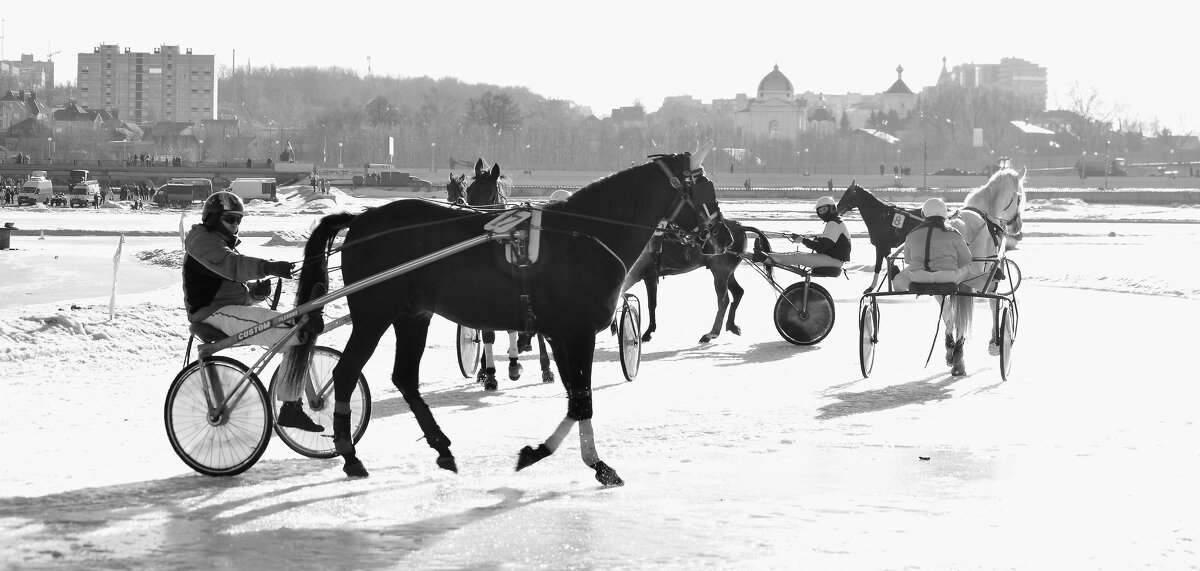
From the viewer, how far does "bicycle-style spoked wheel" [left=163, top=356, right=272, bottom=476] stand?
8.26m

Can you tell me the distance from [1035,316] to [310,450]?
38.3ft

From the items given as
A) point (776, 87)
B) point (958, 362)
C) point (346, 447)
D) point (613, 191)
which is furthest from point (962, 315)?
point (776, 87)

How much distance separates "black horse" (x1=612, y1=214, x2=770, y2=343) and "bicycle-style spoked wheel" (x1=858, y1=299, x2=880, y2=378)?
161 cm

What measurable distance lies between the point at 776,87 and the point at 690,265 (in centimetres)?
16209

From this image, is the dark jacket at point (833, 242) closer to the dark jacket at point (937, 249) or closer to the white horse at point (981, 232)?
the white horse at point (981, 232)

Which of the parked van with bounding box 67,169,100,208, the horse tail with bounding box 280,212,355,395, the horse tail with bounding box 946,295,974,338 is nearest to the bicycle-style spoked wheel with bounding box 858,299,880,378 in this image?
the horse tail with bounding box 946,295,974,338

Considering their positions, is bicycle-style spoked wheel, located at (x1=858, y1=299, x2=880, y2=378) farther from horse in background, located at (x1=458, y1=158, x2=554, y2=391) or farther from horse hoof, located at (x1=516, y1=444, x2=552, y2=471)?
horse hoof, located at (x1=516, y1=444, x2=552, y2=471)

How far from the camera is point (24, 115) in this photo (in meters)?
188

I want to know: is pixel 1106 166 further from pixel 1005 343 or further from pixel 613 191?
pixel 613 191

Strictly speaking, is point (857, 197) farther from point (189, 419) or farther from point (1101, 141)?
point (1101, 141)

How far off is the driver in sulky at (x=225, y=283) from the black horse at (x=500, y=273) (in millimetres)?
227

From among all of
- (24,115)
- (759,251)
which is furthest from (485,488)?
(24,115)

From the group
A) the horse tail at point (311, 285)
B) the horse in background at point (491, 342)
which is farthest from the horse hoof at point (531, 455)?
the horse in background at point (491, 342)

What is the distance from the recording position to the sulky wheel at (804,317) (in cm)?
1502
